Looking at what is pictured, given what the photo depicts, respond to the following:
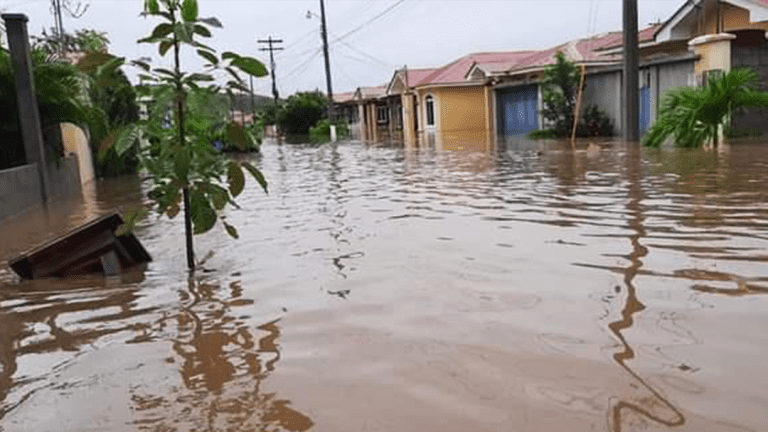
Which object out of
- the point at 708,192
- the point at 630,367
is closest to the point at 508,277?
the point at 630,367

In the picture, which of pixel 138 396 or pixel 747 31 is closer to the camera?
pixel 138 396

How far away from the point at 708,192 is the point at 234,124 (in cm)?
591

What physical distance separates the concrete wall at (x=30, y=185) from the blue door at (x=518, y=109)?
20.5 meters

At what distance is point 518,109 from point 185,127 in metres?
28.3

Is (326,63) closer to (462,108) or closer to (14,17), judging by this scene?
(462,108)

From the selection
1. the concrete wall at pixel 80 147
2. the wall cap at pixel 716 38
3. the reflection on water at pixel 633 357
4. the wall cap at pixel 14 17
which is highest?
the wall cap at pixel 14 17

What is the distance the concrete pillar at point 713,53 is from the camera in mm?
17156

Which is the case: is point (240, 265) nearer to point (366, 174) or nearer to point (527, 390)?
point (527, 390)

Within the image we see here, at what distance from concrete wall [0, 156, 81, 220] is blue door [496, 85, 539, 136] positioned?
2053 centimetres

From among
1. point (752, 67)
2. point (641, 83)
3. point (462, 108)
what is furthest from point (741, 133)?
point (462, 108)

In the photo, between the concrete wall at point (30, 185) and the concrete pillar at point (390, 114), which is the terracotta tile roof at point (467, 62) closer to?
the concrete pillar at point (390, 114)

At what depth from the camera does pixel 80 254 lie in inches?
227

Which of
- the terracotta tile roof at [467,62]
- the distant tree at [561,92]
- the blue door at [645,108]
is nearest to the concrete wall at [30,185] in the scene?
the blue door at [645,108]

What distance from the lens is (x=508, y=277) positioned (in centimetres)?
495
